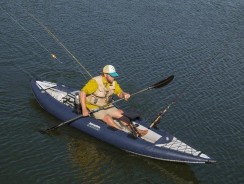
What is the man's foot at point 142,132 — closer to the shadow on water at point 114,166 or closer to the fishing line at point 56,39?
the shadow on water at point 114,166

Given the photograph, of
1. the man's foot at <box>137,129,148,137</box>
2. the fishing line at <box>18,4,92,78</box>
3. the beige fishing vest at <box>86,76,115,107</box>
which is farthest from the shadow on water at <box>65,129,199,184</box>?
the fishing line at <box>18,4,92,78</box>

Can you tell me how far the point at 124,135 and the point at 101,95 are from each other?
55.0 inches

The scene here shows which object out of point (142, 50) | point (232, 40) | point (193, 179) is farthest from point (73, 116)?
point (232, 40)

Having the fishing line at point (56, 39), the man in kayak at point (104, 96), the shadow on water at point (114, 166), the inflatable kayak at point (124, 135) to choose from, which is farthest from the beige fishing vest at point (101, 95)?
the fishing line at point (56, 39)

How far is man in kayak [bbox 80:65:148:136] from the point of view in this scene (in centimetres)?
1293


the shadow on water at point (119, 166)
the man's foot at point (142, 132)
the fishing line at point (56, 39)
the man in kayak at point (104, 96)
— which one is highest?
the fishing line at point (56, 39)

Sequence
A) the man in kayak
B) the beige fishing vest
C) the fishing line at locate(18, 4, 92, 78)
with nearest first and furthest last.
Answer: the man in kayak
the beige fishing vest
the fishing line at locate(18, 4, 92, 78)

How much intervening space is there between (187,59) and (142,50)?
2161mm

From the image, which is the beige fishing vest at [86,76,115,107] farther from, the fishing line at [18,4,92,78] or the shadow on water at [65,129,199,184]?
the fishing line at [18,4,92,78]

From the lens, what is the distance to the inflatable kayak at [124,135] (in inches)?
493

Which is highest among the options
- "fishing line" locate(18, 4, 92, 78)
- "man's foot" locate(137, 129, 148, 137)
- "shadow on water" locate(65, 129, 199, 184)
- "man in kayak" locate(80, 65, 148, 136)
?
"fishing line" locate(18, 4, 92, 78)

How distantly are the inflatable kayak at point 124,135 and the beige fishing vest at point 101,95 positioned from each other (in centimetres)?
63

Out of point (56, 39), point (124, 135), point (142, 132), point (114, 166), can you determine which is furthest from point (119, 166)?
point (56, 39)

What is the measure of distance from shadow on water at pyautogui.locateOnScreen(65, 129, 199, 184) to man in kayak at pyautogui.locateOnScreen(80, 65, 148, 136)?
Answer: 2.77ft
